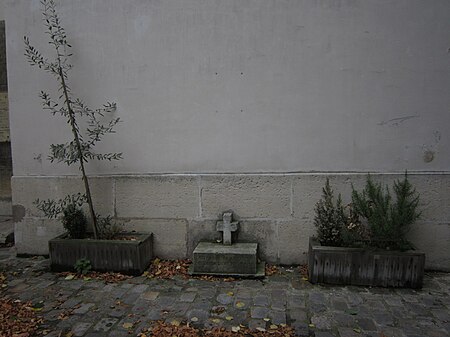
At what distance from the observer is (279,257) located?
14.3 ft

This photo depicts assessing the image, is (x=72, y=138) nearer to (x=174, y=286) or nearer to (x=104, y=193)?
(x=104, y=193)

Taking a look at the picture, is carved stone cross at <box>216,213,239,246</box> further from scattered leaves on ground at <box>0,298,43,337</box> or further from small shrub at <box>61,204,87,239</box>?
scattered leaves on ground at <box>0,298,43,337</box>

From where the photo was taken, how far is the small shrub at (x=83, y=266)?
412 cm

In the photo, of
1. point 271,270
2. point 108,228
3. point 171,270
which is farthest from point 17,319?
point 271,270

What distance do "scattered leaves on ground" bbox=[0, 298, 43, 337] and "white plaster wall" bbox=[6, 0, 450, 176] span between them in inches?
72.6

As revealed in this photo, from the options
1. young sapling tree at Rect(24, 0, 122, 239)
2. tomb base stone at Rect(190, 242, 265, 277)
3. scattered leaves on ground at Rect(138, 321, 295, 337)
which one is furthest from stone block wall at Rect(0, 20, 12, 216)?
scattered leaves on ground at Rect(138, 321, 295, 337)

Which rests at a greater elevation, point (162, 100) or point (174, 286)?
point (162, 100)

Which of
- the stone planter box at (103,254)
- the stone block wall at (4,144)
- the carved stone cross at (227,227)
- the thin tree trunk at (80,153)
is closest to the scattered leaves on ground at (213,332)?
the stone planter box at (103,254)

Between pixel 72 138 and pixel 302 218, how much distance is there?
128 inches

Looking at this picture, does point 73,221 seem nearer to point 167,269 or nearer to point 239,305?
point 167,269

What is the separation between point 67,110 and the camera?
4.47 meters

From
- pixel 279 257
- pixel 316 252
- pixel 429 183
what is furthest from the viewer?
pixel 279 257

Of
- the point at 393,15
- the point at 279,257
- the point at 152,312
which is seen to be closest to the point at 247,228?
the point at 279,257

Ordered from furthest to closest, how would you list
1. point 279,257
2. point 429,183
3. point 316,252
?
point 279,257 < point 429,183 < point 316,252
